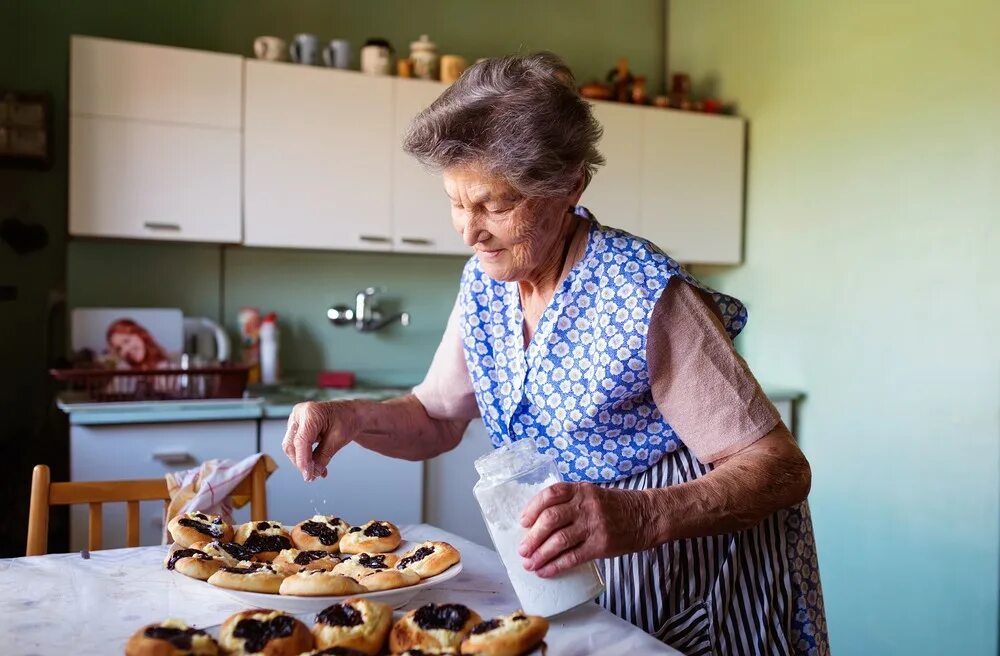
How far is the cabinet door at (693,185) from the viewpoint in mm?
3094

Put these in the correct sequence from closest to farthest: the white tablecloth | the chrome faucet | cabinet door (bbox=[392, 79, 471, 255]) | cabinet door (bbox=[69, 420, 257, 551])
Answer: the white tablecloth, cabinet door (bbox=[69, 420, 257, 551]), cabinet door (bbox=[392, 79, 471, 255]), the chrome faucet

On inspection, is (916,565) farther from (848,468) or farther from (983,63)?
(983,63)

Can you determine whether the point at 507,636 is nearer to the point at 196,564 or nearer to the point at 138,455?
the point at 196,564

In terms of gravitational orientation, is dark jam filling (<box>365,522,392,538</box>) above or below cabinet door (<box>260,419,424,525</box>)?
above

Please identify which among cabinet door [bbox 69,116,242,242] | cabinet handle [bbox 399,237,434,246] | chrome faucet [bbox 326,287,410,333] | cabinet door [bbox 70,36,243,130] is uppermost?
cabinet door [bbox 70,36,243,130]

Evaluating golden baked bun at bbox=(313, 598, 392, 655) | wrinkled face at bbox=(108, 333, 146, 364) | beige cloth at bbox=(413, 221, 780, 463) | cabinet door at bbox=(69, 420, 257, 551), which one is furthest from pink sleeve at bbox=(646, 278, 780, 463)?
wrinkled face at bbox=(108, 333, 146, 364)

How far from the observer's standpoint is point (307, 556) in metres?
1.14

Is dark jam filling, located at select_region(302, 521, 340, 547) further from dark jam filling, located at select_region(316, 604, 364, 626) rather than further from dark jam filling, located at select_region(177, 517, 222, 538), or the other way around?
dark jam filling, located at select_region(316, 604, 364, 626)

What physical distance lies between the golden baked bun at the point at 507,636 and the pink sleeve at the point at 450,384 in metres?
0.60

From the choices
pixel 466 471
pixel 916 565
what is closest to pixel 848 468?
pixel 916 565

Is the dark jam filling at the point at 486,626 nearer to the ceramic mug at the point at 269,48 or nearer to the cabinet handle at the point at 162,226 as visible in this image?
the cabinet handle at the point at 162,226

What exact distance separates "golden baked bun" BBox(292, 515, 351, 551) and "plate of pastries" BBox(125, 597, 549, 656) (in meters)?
0.29

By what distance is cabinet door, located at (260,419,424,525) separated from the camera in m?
2.37

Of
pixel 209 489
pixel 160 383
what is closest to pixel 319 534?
pixel 209 489
